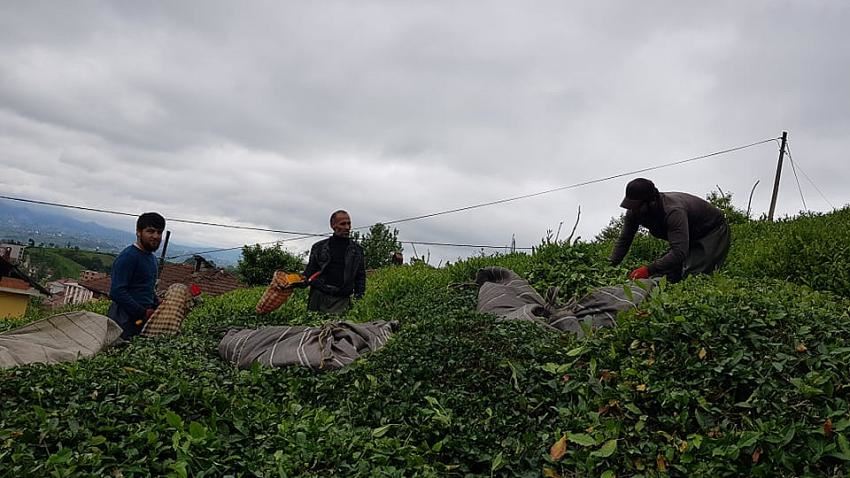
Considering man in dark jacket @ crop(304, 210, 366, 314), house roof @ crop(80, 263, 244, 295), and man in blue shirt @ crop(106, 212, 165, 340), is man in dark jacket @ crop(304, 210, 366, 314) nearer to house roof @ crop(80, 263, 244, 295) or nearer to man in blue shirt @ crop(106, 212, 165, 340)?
man in blue shirt @ crop(106, 212, 165, 340)

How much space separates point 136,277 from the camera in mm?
4547

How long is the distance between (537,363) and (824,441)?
132cm

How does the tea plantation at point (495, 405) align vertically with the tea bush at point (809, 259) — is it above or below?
below

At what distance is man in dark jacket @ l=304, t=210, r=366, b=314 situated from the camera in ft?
18.7

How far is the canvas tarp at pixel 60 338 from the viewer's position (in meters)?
3.78

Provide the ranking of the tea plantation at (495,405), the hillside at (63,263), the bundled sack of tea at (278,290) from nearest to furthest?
the tea plantation at (495,405) < the bundled sack of tea at (278,290) < the hillside at (63,263)

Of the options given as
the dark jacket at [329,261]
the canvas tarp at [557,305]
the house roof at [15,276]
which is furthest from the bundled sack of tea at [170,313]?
the house roof at [15,276]

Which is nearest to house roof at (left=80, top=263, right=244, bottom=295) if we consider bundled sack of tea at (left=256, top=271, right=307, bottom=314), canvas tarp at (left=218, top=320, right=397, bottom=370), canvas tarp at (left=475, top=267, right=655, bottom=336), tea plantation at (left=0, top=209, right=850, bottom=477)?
bundled sack of tea at (left=256, top=271, right=307, bottom=314)

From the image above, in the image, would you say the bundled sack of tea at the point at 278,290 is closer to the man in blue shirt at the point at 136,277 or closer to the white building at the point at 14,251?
the man in blue shirt at the point at 136,277

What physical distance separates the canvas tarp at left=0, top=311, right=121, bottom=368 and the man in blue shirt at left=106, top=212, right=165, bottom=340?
0.75 feet

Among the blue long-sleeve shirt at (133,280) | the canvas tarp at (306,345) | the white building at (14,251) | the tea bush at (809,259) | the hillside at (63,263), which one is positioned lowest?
the hillside at (63,263)

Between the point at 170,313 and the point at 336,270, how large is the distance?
1563 mm

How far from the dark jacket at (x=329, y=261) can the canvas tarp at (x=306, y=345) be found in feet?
4.73

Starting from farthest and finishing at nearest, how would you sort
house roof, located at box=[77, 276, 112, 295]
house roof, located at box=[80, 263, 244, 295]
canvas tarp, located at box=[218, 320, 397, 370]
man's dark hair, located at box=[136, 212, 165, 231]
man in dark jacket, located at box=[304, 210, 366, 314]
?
house roof, located at box=[77, 276, 112, 295]
house roof, located at box=[80, 263, 244, 295]
man in dark jacket, located at box=[304, 210, 366, 314]
man's dark hair, located at box=[136, 212, 165, 231]
canvas tarp, located at box=[218, 320, 397, 370]
